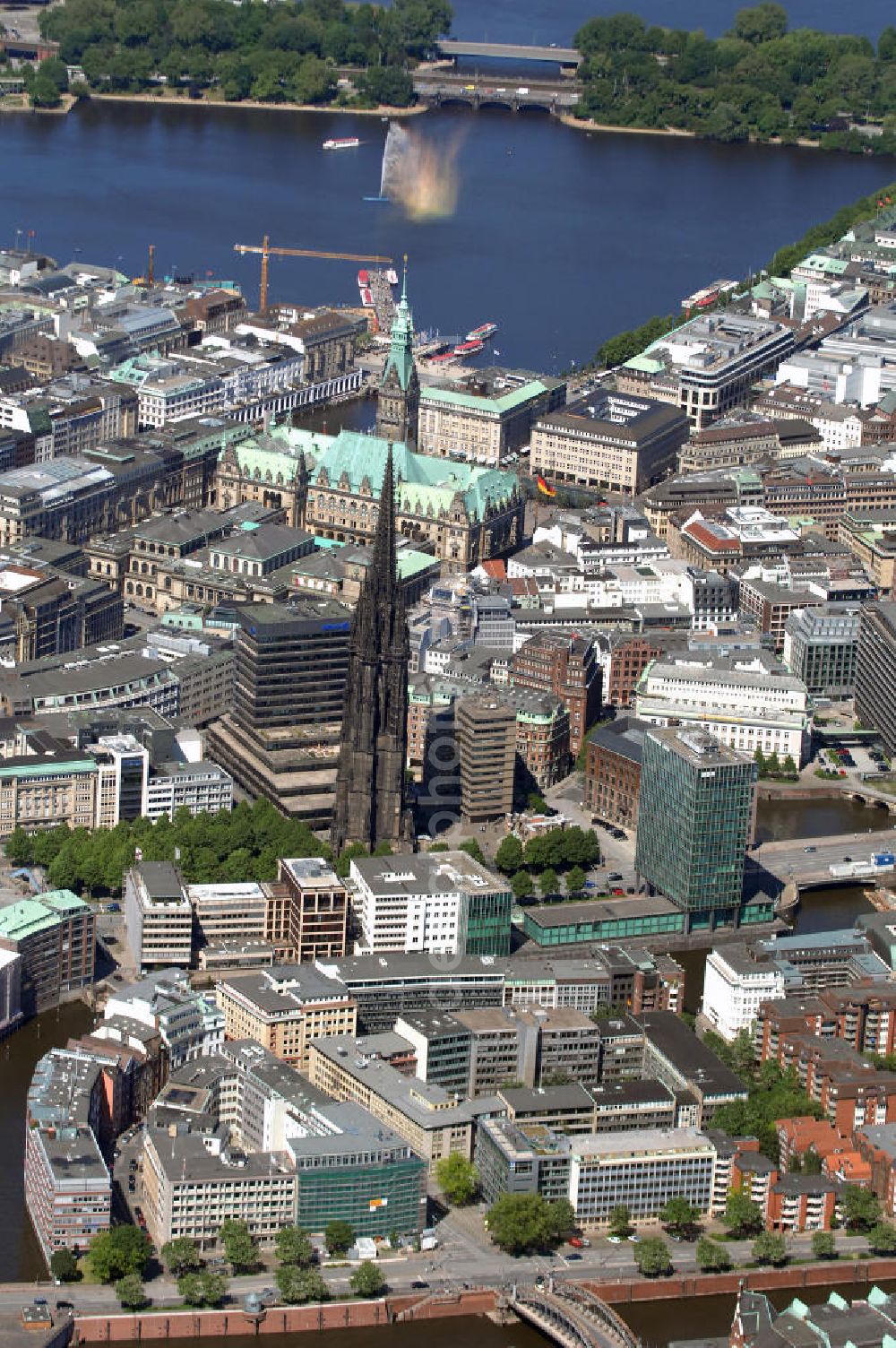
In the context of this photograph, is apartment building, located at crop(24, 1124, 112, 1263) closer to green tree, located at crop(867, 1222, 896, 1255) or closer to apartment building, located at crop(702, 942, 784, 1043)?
green tree, located at crop(867, 1222, 896, 1255)

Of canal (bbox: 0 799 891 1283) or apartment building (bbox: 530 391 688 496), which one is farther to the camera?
apartment building (bbox: 530 391 688 496)

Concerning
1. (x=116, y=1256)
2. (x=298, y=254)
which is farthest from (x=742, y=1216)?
(x=298, y=254)

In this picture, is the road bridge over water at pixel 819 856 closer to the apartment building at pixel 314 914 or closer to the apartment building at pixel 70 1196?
the apartment building at pixel 314 914

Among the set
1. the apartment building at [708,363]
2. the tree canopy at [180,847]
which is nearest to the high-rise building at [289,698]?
the tree canopy at [180,847]

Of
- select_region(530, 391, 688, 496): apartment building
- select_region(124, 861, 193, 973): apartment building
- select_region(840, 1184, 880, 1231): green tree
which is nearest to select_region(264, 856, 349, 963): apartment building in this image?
select_region(124, 861, 193, 973): apartment building

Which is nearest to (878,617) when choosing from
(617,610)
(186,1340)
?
(617,610)
